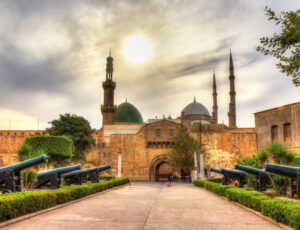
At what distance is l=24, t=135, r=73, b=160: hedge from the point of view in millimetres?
22578

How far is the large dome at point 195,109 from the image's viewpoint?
1864 inches

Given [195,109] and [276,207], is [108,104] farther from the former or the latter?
[276,207]

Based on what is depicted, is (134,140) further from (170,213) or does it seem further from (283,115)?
(170,213)

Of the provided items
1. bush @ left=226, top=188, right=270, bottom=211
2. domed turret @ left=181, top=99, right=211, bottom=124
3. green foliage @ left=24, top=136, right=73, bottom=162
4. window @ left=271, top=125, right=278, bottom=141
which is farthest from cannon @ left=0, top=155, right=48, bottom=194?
domed turret @ left=181, top=99, right=211, bottom=124

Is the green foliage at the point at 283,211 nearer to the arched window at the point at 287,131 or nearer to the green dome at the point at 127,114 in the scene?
the arched window at the point at 287,131

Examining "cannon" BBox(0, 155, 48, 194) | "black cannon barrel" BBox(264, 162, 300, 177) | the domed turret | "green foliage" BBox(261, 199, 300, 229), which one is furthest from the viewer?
the domed turret

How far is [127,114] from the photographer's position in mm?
46500

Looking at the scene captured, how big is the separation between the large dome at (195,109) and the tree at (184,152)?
52.5 feet

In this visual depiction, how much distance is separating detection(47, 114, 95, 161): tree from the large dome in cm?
2111

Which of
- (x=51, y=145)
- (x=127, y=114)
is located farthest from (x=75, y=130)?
(x=127, y=114)

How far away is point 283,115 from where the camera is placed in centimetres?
2722

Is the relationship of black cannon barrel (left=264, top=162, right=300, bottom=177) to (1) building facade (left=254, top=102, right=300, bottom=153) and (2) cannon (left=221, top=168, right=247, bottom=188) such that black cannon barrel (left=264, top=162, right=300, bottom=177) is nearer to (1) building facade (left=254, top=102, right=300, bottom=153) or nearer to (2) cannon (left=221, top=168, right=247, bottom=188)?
(2) cannon (left=221, top=168, right=247, bottom=188)

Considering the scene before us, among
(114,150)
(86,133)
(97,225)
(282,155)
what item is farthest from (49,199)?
(114,150)

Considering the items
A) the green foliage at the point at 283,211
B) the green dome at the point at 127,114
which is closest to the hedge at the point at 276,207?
the green foliage at the point at 283,211
